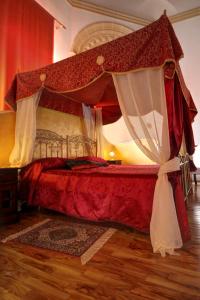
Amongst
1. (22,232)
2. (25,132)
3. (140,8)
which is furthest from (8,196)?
(140,8)

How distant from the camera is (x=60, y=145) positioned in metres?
4.02

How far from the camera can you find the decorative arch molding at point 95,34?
5238 millimetres

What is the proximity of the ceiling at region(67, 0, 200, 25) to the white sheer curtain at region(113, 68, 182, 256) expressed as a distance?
14.8ft

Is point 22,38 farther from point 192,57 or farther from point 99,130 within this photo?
point 192,57

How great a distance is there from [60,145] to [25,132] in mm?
920

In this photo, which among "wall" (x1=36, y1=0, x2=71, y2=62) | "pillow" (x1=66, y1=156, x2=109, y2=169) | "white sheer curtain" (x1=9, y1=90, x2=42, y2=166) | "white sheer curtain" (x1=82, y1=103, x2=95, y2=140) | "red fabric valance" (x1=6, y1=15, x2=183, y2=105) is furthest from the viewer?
"wall" (x1=36, y1=0, x2=71, y2=62)

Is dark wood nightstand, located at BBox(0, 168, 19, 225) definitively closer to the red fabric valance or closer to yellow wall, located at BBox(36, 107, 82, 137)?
yellow wall, located at BBox(36, 107, 82, 137)

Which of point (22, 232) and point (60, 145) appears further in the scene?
point (60, 145)

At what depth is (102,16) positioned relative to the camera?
5.65 m

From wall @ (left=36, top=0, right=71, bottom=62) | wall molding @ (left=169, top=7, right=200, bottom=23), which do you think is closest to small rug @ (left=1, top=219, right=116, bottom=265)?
wall @ (left=36, top=0, right=71, bottom=62)

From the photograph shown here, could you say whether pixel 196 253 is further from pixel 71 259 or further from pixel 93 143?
pixel 93 143

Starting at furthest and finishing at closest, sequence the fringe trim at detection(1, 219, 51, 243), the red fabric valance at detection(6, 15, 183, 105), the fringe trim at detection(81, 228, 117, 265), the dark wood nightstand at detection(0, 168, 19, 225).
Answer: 1. the dark wood nightstand at detection(0, 168, 19, 225)
2. the fringe trim at detection(1, 219, 51, 243)
3. the red fabric valance at detection(6, 15, 183, 105)
4. the fringe trim at detection(81, 228, 117, 265)

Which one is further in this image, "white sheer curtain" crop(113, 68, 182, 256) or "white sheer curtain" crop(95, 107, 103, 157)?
"white sheer curtain" crop(95, 107, 103, 157)

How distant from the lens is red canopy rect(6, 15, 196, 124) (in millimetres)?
1937
